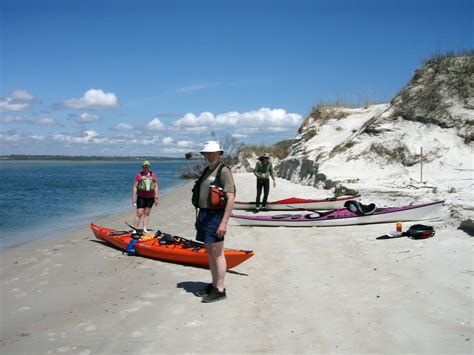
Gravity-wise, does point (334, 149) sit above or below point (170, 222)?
above

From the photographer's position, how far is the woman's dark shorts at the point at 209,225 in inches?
193

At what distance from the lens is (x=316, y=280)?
560 centimetres

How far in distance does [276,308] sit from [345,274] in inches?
57.7

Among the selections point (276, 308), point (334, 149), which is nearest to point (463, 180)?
point (334, 149)

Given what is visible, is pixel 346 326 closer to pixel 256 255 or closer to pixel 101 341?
pixel 101 341

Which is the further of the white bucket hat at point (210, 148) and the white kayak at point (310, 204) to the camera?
the white kayak at point (310, 204)

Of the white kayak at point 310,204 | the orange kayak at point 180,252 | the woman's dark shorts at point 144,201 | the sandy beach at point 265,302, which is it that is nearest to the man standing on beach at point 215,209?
the sandy beach at point 265,302

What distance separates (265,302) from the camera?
4887 mm

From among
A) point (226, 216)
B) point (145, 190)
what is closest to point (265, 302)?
point (226, 216)

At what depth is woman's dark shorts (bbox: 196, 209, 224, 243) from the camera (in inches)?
193

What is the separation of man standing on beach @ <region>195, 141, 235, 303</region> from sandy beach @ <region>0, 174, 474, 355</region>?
29cm

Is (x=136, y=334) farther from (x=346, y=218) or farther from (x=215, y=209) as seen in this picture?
(x=346, y=218)

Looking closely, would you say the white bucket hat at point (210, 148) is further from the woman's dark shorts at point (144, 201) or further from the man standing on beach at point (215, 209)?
the woman's dark shorts at point (144, 201)

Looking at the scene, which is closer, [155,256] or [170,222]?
[155,256]
